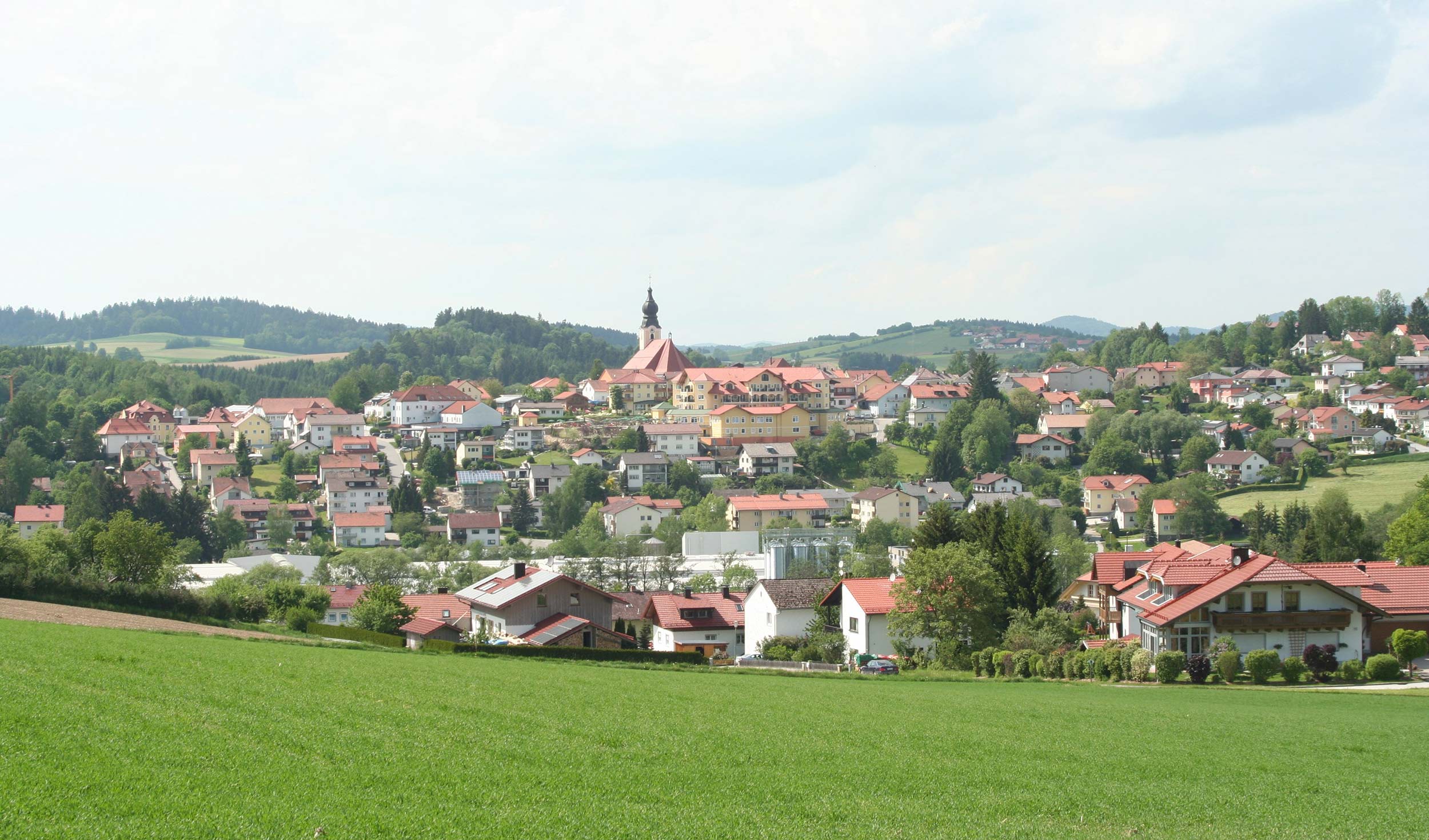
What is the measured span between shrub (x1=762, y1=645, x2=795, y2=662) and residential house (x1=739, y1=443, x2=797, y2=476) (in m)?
62.9

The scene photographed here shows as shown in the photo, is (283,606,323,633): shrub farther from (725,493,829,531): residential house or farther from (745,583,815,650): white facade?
(725,493,829,531): residential house

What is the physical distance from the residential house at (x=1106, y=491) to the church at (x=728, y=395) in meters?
26.6

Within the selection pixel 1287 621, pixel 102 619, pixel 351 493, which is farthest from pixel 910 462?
pixel 102 619

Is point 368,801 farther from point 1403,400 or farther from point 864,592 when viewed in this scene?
point 1403,400

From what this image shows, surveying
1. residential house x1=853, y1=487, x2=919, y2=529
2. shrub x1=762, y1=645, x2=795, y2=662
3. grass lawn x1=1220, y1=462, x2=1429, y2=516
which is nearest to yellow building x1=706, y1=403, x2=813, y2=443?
residential house x1=853, y1=487, x2=919, y2=529

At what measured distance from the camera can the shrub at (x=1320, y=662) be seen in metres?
24.0

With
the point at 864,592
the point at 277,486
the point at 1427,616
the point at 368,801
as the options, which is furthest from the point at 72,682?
the point at 277,486

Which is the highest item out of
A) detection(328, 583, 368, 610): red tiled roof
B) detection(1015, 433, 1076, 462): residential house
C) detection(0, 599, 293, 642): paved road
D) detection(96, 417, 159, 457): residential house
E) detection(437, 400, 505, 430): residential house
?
detection(437, 400, 505, 430): residential house

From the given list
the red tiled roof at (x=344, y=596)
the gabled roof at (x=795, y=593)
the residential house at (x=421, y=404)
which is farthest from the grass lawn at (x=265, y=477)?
the gabled roof at (x=795, y=593)

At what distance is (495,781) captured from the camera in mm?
9625

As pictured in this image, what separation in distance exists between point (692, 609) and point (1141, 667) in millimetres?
17383

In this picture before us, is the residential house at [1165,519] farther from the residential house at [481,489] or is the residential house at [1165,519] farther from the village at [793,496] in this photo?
the residential house at [481,489]

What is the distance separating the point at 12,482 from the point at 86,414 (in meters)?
22.0

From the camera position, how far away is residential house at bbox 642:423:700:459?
10188 centimetres
